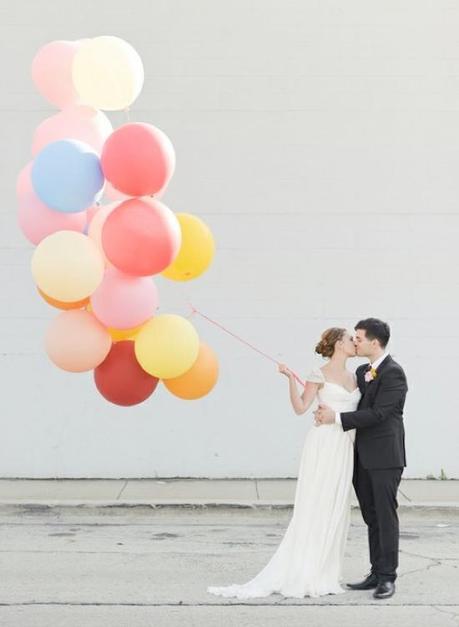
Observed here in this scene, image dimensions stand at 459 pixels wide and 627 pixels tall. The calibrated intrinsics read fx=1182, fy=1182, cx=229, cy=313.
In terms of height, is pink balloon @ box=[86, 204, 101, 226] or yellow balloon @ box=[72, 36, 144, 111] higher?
yellow balloon @ box=[72, 36, 144, 111]

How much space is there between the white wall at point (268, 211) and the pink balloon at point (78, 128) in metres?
6.23

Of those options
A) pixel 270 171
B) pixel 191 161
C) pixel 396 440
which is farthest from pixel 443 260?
Answer: pixel 396 440

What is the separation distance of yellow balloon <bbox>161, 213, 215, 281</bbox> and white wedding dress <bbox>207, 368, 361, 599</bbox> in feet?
3.94

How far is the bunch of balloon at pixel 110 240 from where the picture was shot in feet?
21.6

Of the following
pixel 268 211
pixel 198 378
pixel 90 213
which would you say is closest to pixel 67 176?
pixel 90 213

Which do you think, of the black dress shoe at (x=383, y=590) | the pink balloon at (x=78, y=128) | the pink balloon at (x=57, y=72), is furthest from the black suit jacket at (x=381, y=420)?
the pink balloon at (x=57, y=72)

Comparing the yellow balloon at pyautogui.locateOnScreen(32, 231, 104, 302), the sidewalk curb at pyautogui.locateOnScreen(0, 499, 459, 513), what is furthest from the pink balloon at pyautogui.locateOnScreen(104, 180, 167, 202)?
the sidewalk curb at pyautogui.locateOnScreen(0, 499, 459, 513)

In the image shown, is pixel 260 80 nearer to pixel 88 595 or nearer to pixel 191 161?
pixel 191 161

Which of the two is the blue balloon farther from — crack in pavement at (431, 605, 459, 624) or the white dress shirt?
crack in pavement at (431, 605, 459, 624)

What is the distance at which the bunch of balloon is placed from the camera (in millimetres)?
6594

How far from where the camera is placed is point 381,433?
7.65 metres

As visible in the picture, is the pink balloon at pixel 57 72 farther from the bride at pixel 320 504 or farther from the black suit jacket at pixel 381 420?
the black suit jacket at pixel 381 420

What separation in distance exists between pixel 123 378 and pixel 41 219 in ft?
3.46

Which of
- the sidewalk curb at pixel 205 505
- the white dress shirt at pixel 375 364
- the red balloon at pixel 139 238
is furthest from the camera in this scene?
the sidewalk curb at pixel 205 505
